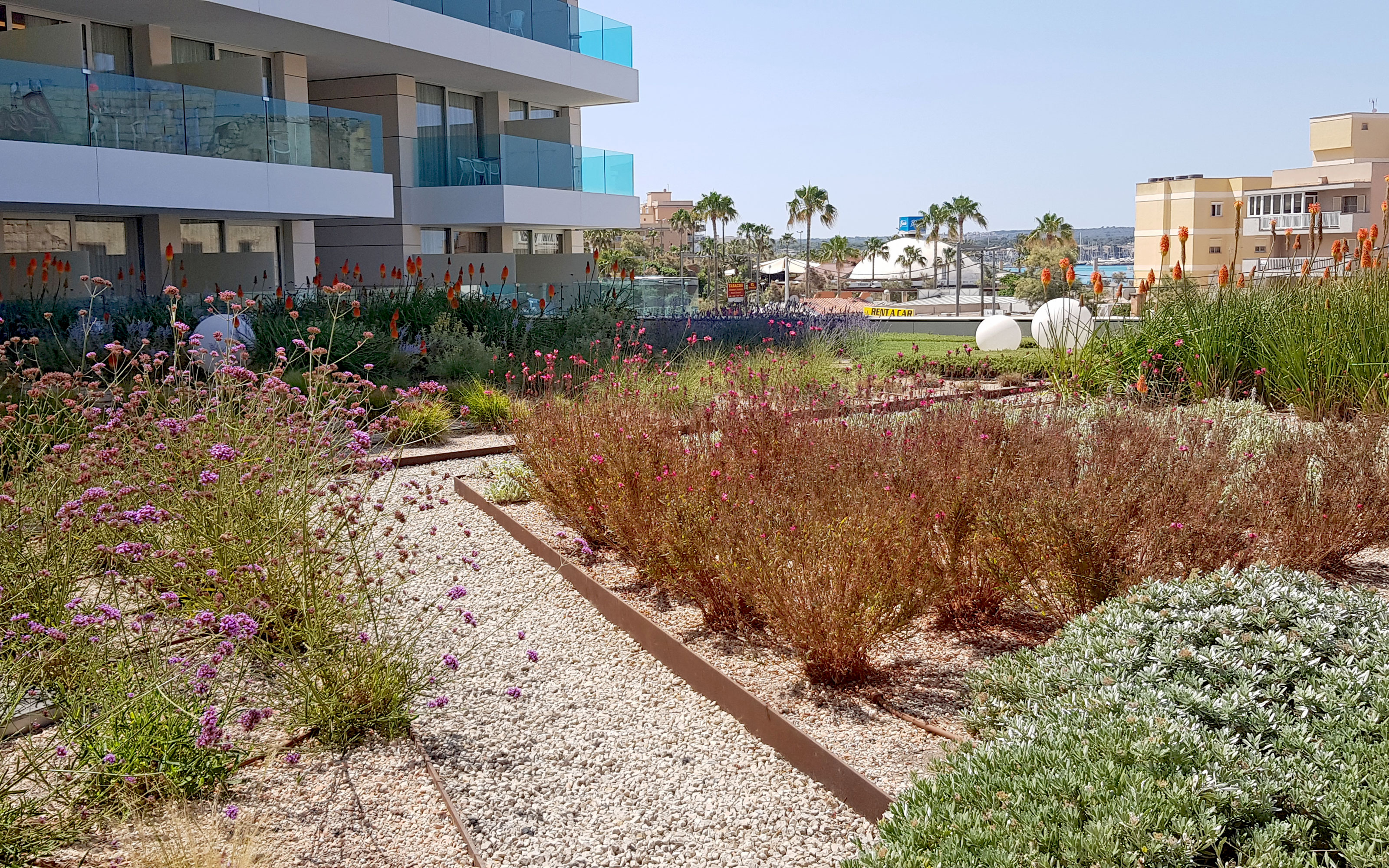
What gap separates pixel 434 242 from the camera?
24.4 m

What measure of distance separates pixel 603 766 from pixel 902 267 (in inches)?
3368

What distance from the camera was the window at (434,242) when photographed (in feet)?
78.6

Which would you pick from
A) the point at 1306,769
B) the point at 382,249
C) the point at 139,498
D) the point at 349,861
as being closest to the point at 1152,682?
the point at 1306,769

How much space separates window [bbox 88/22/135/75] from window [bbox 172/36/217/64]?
35.1 inches

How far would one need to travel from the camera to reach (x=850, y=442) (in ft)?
19.5

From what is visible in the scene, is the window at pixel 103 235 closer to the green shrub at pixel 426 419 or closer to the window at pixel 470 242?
the window at pixel 470 242

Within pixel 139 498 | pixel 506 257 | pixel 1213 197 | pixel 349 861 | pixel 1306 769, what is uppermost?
pixel 1213 197

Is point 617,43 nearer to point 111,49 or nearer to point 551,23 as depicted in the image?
point 551,23

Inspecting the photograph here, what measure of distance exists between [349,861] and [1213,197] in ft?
286

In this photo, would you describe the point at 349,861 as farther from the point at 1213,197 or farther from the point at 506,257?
the point at 1213,197

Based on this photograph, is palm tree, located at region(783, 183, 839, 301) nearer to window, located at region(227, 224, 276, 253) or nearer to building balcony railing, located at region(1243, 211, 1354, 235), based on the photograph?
building balcony railing, located at region(1243, 211, 1354, 235)

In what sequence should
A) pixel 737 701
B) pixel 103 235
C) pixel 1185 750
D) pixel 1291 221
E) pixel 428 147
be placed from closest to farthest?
1. pixel 1185 750
2. pixel 737 701
3. pixel 103 235
4. pixel 428 147
5. pixel 1291 221

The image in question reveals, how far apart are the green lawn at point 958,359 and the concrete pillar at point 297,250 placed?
11.2 meters

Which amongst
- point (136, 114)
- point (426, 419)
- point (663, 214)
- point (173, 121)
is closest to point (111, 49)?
point (173, 121)
